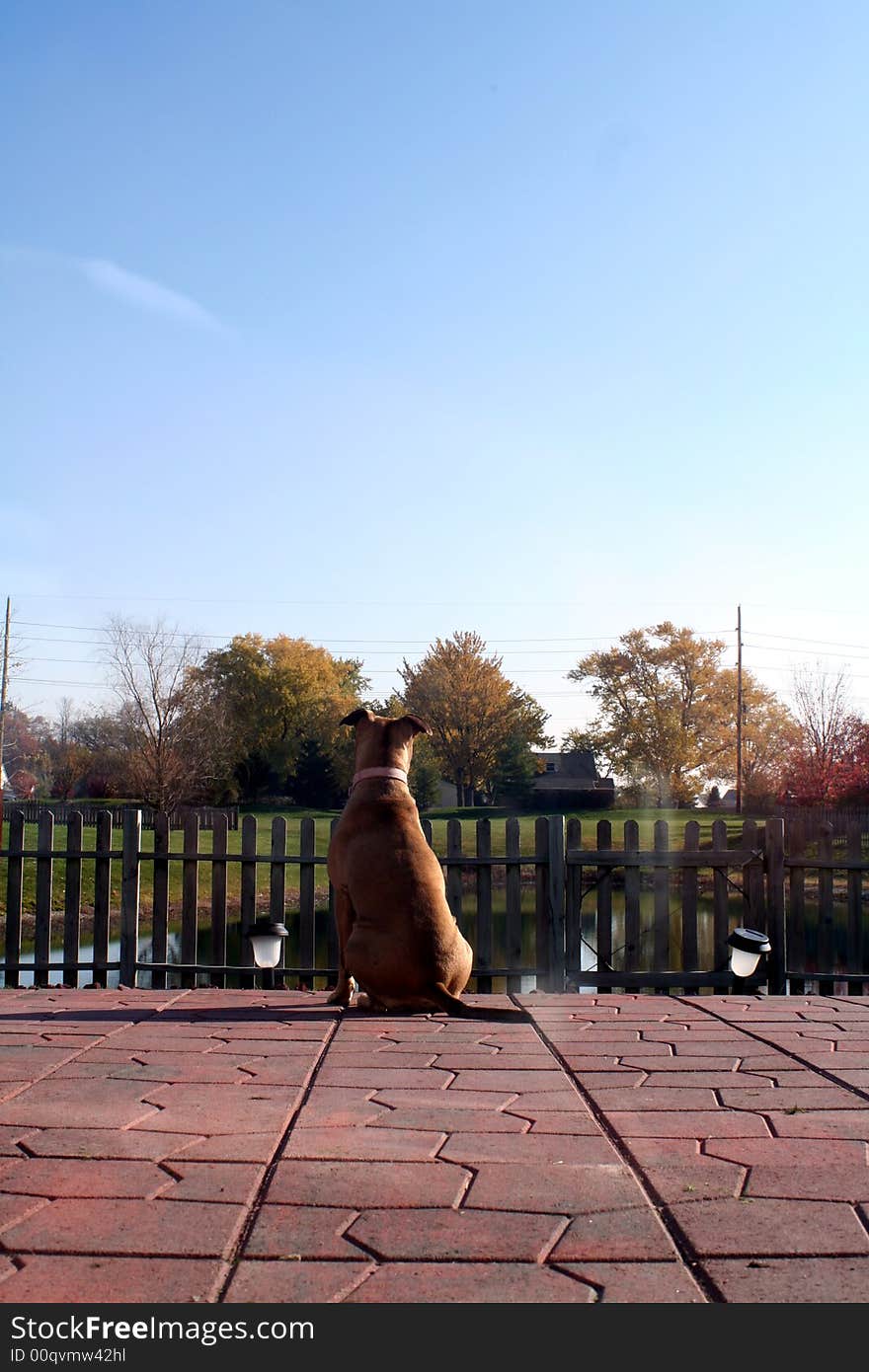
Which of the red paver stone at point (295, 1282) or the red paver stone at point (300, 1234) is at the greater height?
the red paver stone at point (295, 1282)

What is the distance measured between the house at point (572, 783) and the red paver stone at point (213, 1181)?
51.8 meters

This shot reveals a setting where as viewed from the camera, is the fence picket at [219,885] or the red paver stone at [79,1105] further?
the fence picket at [219,885]

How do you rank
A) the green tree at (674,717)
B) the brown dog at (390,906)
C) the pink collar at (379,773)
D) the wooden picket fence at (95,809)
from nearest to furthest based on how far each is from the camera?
the brown dog at (390,906)
the pink collar at (379,773)
the wooden picket fence at (95,809)
the green tree at (674,717)

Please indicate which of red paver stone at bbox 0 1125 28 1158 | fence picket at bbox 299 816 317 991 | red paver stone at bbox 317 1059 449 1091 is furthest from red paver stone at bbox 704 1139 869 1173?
fence picket at bbox 299 816 317 991

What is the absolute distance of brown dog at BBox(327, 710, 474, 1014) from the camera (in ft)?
19.3

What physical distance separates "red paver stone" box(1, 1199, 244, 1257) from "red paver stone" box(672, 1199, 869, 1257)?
1.10 m

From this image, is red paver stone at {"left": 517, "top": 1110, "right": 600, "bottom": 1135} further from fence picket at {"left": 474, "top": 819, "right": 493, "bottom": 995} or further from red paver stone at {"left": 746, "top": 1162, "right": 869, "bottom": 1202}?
fence picket at {"left": 474, "top": 819, "right": 493, "bottom": 995}

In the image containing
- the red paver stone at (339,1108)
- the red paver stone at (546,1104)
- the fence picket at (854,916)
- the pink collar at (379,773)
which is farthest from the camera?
the fence picket at (854,916)

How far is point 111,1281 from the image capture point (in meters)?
2.32

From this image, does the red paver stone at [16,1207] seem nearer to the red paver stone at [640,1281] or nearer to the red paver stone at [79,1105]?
the red paver stone at [79,1105]

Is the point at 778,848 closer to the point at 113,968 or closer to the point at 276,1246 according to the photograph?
the point at 113,968

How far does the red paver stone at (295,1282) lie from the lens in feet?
7.38

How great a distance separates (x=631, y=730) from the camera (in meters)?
50.7

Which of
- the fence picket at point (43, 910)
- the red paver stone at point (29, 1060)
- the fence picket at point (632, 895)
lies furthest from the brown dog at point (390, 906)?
the fence picket at point (43, 910)
